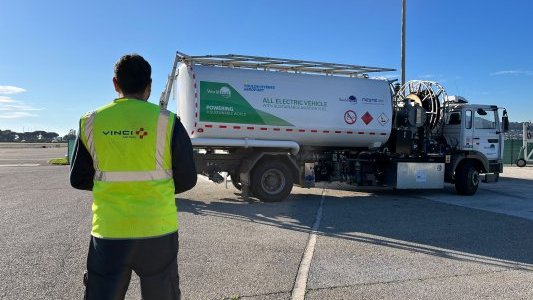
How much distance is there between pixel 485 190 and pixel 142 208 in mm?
15241

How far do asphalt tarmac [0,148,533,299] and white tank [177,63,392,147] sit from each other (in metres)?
1.73

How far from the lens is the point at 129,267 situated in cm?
259

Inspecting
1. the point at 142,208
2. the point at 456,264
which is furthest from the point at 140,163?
the point at 456,264

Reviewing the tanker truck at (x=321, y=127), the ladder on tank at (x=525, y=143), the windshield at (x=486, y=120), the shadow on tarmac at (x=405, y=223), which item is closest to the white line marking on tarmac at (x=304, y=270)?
the shadow on tarmac at (x=405, y=223)

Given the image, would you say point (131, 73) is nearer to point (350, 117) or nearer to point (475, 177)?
point (350, 117)

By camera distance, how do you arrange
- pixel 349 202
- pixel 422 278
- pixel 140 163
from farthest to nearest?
pixel 349 202 < pixel 422 278 < pixel 140 163

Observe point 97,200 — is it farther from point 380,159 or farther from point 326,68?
point 380,159

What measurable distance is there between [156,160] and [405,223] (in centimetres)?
719

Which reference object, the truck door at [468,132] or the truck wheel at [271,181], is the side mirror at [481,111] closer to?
the truck door at [468,132]

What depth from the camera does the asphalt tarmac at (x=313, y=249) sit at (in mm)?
4926

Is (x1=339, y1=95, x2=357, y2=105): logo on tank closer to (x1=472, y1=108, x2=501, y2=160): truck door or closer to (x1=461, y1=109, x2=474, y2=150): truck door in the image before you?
(x1=461, y1=109, x2=474, y2=150): truck door

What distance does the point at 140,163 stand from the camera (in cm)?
255

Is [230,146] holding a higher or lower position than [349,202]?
higher

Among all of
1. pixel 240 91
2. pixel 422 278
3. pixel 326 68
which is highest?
pixel 326 68
